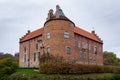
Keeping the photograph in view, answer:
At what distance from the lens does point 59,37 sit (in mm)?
35625

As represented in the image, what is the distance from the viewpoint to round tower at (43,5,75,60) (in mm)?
35469

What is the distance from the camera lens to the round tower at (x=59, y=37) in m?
35.5

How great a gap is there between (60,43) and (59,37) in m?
1.09

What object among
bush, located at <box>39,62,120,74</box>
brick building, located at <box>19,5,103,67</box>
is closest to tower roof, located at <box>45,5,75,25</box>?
brick building, located at <box>19,5,103,67</box>

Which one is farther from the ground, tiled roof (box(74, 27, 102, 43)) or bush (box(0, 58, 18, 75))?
tiled roof (box(74, 27, 102, 43))

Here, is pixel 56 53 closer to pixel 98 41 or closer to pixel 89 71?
pixel 89 71

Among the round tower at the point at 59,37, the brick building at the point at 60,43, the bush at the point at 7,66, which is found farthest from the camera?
the brick building at the point at 60,43

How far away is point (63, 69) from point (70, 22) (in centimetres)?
1108

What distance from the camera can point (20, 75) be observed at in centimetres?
2784

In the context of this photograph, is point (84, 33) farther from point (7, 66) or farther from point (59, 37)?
point (7, 66)

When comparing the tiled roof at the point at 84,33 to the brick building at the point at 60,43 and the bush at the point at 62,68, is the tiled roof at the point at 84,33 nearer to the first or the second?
the brick building at the point at 60,43

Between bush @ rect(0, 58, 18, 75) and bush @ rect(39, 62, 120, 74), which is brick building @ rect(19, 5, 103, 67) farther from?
bush @ rect(0, 58, 18, 75)

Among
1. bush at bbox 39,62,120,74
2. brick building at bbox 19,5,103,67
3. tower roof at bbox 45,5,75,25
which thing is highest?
tower roof at bbox 45,5,75,25

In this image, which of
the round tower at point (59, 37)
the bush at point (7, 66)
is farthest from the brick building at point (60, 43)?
the bush at point (7, 66)
